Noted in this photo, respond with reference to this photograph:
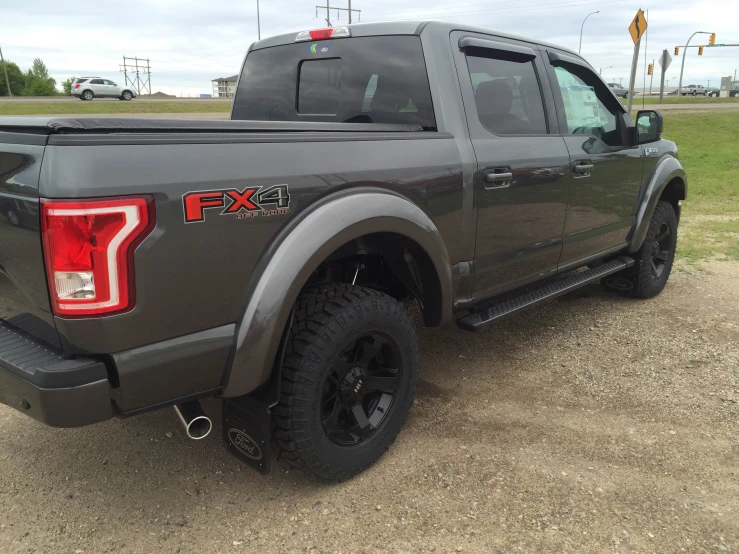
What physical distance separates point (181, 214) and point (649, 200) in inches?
147

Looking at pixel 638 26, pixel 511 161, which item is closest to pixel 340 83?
pixel 511 161

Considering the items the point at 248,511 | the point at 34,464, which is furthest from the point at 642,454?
the point at 34,464

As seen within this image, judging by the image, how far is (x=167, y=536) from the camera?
2.27 meters

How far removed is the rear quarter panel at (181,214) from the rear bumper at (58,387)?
0.07 meters

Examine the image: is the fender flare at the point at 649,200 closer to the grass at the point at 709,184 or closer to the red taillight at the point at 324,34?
the grass at the point at 709,184

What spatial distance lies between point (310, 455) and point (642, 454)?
153 centimetres

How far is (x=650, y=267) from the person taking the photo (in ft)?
16.0

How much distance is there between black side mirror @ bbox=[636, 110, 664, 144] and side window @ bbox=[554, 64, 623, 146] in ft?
0.60

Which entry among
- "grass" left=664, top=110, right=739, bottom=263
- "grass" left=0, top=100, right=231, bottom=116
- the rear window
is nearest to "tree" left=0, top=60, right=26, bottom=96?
"grass" left=0, top=100, right=231, bottom=116

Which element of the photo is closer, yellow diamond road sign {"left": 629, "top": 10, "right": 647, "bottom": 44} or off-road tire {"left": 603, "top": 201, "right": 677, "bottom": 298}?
off-road tire {"left": 603, "top": 201, "right": 677, "bottom": 298}

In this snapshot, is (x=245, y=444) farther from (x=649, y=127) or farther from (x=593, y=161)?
(x=649, y=127)

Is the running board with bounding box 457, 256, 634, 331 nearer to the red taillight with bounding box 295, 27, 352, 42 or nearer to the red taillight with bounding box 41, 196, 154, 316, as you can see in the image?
the red taillight with bounding box 295, 27, 352, 42

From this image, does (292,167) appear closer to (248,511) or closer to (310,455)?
(310,455)

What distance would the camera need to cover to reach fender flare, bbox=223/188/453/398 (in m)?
2.05
